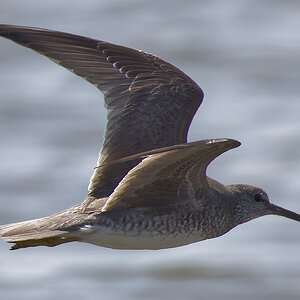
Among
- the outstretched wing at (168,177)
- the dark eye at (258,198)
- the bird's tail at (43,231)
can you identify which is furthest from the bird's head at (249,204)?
the bird's tail at (43,231)

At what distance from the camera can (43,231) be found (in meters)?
8.37

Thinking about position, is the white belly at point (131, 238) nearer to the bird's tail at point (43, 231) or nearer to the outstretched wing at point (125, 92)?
the bird's tail at point (43, 231)

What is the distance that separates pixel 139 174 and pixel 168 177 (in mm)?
249

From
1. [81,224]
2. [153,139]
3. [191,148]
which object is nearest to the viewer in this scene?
[191,148]

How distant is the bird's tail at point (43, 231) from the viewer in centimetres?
830

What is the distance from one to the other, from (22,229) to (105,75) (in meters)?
1.50

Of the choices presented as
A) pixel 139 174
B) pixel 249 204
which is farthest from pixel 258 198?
pixel 139 174

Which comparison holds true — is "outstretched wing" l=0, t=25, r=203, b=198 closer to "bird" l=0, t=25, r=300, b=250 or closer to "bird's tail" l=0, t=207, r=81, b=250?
"bird" l=0, t=25, r=300, b=250

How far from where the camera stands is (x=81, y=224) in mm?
8367

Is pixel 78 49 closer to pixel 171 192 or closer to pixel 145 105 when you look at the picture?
pixel 145 105

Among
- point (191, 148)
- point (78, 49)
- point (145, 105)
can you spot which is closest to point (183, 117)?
point (145, 105)

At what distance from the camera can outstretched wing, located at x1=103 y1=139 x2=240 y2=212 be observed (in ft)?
24.9

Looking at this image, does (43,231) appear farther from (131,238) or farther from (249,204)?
(249,204)

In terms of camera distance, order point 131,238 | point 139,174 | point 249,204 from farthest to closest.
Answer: point 249,204, point 131,238, point 139,174
